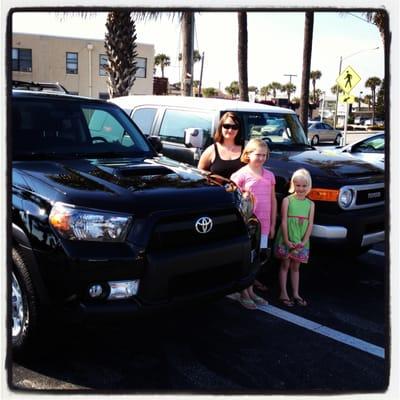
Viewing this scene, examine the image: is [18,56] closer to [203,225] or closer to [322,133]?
[203,225]

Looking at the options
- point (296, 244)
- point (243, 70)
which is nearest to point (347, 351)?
point (296, 244)

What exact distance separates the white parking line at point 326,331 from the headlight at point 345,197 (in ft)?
4.21

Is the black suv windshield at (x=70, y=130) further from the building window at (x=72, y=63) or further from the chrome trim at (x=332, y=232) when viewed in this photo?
the building window at (x=72, y=63)

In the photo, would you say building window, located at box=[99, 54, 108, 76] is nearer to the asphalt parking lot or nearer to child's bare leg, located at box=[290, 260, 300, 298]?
child's bare leg, located at box=[290, 260, 300, 298]

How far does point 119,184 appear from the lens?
3402mm

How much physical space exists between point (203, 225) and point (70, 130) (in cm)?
171

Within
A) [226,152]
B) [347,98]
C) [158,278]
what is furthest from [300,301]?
[347,98]

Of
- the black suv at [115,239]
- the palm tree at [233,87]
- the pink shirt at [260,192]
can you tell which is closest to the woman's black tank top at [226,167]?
the pink shirt at [260,192]

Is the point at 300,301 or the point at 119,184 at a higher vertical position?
the point at 119,184

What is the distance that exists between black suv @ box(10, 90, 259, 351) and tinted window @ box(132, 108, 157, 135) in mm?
3210

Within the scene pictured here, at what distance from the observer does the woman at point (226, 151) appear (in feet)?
15.9

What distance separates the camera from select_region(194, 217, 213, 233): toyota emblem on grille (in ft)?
11.0

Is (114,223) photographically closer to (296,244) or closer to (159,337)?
(159,337)

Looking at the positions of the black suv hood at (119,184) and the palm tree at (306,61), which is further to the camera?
the black suv hood at (119,184)
